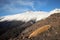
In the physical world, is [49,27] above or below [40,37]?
above

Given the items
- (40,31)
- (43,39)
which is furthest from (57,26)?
(43,39)

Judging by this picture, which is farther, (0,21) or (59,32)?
(0,21)

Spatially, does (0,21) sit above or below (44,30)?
above

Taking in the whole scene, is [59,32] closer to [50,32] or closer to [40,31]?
[50,32]

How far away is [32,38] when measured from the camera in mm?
25156

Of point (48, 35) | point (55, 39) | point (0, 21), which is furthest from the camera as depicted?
point (0, 21)

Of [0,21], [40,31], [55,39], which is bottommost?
[55,39]

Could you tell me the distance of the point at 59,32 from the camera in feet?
81.5

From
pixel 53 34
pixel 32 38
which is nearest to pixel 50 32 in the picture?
pixel 53 34

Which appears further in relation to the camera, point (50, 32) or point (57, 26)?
point (57, 26)

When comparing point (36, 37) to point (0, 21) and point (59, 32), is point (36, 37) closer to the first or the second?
point (59, 32)

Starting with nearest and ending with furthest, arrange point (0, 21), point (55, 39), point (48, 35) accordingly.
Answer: point (55, 39) → point (48, 35) → point (0, 21)

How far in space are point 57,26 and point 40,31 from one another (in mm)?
3010

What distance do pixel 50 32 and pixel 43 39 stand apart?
6.98 ft
